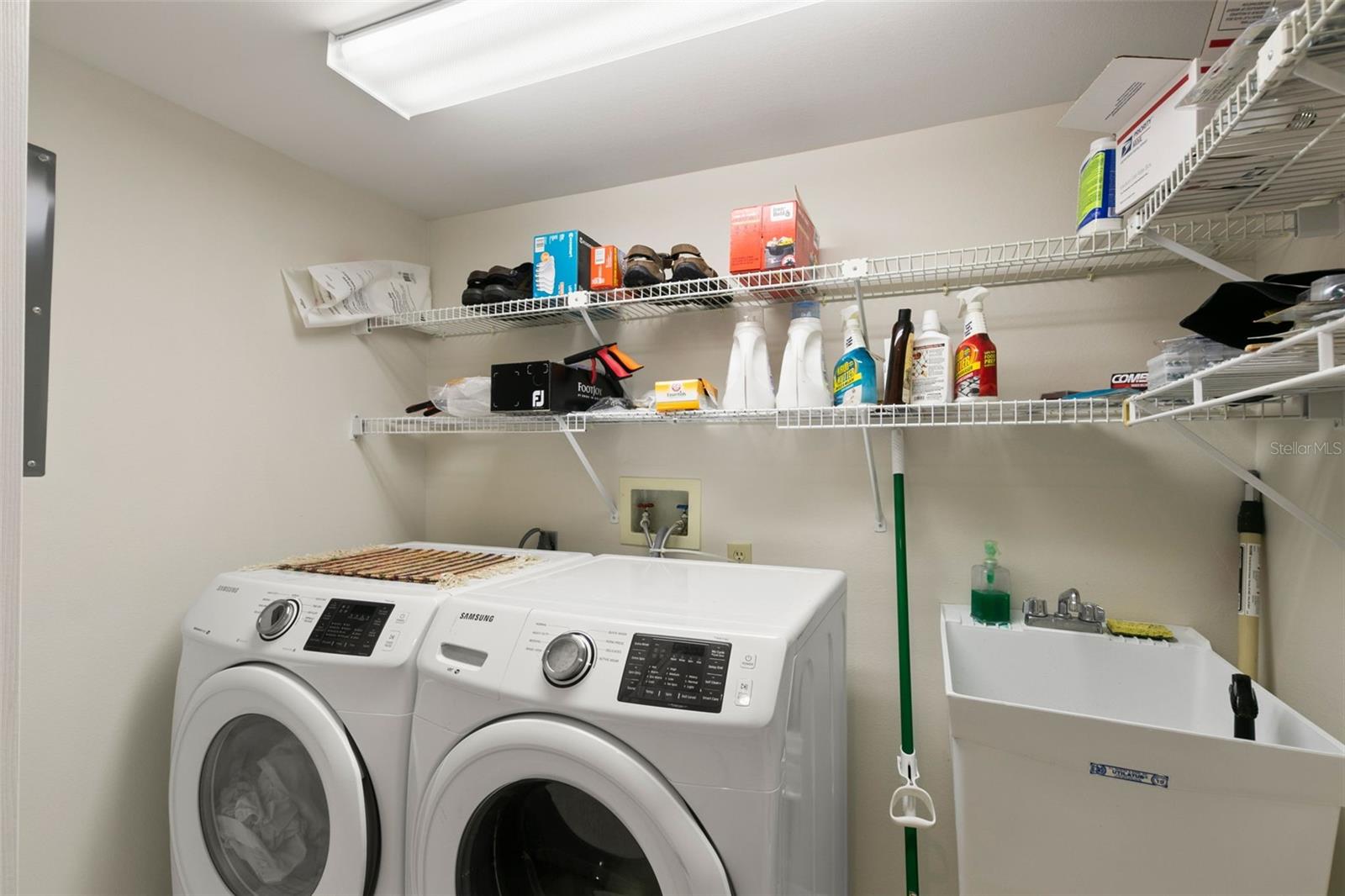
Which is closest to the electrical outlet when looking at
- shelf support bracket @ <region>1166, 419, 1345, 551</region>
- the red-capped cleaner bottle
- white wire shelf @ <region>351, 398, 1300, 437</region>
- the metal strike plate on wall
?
white wire shelf @ <region>351, 398, 1300, 437</region>

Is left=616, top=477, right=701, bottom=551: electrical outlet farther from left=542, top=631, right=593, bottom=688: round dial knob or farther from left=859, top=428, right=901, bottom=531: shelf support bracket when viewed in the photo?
left=542, top=631, right=593, bottom=688: round dial knob

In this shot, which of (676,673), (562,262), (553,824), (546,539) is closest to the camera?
(676,673)

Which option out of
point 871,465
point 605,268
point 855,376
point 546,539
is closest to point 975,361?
point 855,376

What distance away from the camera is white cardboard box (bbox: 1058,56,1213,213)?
3.14 feet

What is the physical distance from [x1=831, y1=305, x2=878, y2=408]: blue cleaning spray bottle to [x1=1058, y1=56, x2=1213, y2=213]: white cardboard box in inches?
21.6

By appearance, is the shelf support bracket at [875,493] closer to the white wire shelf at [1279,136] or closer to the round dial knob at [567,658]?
the white wire shelf at [1279,136]

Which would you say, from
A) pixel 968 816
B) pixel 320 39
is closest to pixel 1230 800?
pixel 968 816

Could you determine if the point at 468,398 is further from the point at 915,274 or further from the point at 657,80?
the point at 915,274

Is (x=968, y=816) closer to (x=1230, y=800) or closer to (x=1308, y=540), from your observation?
(x=1230, y=800)

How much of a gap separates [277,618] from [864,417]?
1.40 meters

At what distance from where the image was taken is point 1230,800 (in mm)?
954

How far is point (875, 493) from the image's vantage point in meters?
1.69

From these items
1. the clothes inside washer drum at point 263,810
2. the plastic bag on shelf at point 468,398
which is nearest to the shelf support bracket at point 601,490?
the plastic bag on shelf at point 468,398

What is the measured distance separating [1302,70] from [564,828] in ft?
5.02
